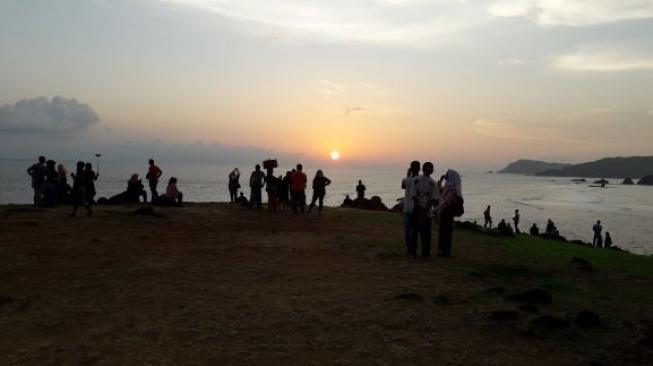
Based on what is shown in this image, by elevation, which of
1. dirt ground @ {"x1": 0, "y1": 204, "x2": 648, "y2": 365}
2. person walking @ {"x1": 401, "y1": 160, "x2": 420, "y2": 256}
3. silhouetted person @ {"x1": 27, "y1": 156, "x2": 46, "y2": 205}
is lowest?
dirt ground @ {"x1": 0, "y1": 204, "x2": 648, "y2": 365}

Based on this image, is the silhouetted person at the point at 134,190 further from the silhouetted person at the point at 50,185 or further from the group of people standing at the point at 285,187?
the group of people standing at the point at 285,187

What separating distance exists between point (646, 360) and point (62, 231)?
563 inches

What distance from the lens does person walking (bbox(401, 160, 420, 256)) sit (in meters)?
12.0

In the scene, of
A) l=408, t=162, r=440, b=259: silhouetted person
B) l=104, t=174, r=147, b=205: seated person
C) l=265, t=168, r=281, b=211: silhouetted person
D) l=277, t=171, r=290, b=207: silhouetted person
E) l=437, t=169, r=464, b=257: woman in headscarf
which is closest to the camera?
l=408, t=162, r=440, b=259: silhouetted person

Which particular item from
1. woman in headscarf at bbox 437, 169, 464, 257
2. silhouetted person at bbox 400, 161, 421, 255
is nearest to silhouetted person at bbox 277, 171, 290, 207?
silhouetted person at bbox 400, 161, 421, 255

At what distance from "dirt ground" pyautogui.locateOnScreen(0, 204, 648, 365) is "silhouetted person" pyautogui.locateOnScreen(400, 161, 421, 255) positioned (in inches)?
20.5

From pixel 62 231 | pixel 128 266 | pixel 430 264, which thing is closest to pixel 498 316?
pixel 430 264

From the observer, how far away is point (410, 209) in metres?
12.0

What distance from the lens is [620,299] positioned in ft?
28.7

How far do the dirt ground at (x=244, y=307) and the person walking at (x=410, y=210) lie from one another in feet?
1.58

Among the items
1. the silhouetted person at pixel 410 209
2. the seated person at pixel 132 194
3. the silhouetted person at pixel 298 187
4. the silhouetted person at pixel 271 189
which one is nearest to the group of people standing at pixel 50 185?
the seated person at pixel 132 194

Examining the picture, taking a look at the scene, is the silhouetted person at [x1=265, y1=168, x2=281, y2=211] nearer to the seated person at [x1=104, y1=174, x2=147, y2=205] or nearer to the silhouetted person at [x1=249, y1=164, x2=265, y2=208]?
the silhouetted person at [x1=249, y1=164, x2=265, y2=208]

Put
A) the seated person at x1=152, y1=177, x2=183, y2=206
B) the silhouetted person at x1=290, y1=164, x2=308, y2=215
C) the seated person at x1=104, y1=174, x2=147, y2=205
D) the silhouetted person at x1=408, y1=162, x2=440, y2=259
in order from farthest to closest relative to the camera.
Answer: the seated person at x1=104, y1=174, x2=147, y2=205 < the seated person at x1=152, y1=177, x2=183, y2=206 < the silhouetted person at x1=290, y1=164, x2=308, y2=215 < the silhouetted person at x1=408, y1=162, x2=440, y2=259

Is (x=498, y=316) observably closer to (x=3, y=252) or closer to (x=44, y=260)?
(x=44, y=260)
